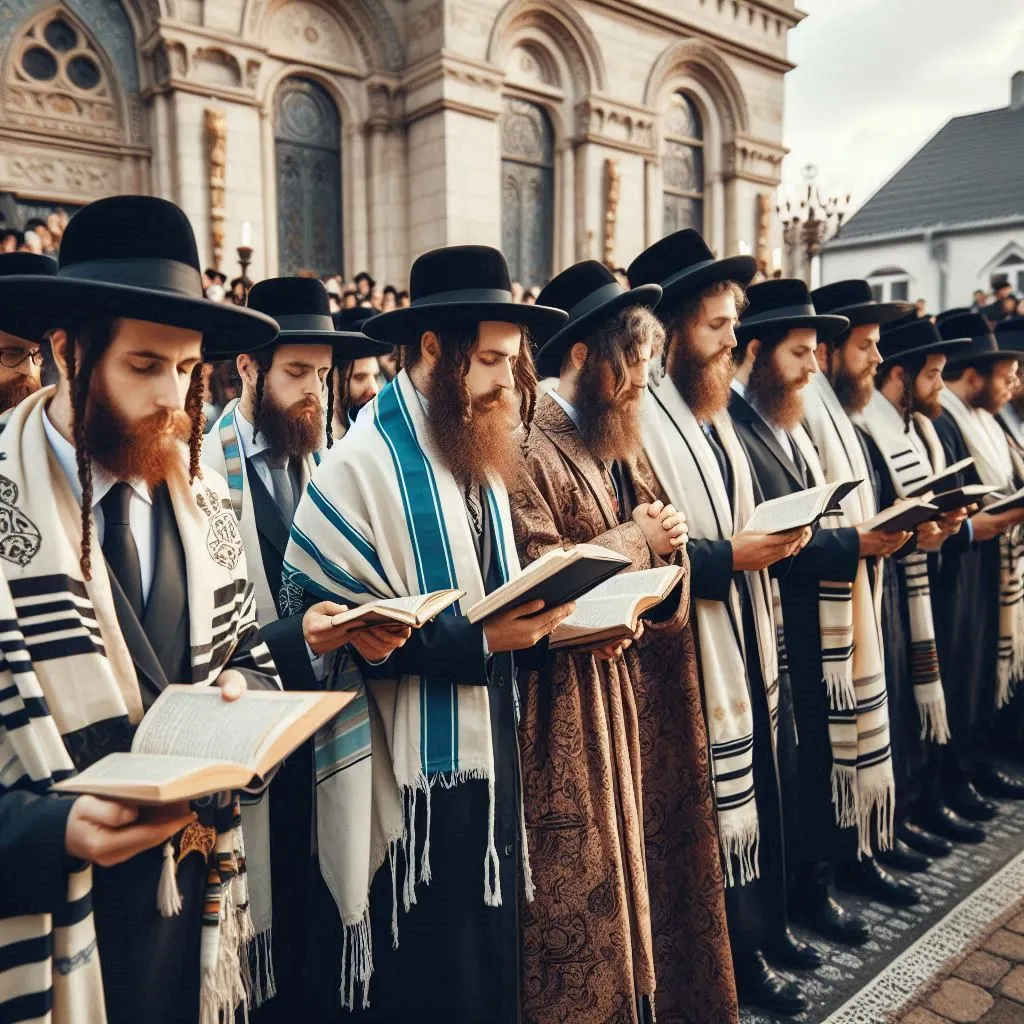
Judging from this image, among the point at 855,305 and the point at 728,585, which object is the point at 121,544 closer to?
the point at 728,585

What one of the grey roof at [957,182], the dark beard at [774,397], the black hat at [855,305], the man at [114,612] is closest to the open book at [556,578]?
the man at [114,612]

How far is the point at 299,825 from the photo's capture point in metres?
2.79

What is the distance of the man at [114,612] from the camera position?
1.59 m

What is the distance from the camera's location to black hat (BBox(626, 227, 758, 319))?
3.19 metres

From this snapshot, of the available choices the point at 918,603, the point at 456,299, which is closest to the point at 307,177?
the point at 918,603

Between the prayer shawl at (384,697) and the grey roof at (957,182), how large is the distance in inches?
1263

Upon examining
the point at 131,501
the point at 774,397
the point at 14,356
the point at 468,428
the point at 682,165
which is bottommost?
the point at 131,501

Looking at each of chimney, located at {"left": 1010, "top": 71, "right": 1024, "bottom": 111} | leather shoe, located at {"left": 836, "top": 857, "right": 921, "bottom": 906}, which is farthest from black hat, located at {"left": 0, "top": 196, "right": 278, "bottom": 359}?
chimney, located at {"left": 1010, "top": 71, "right": 1024, "bottom": 111}

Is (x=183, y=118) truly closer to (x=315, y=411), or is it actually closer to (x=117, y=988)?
(x=315, y=411)

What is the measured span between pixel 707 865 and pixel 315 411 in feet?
6.77

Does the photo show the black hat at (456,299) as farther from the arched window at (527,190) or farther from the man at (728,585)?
the arched window at (527,190)

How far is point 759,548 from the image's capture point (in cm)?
305

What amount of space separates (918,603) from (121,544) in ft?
12.1

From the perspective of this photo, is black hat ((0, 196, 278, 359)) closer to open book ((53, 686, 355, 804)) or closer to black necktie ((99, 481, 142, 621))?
black necktie ((99, 481, 142, 621))
